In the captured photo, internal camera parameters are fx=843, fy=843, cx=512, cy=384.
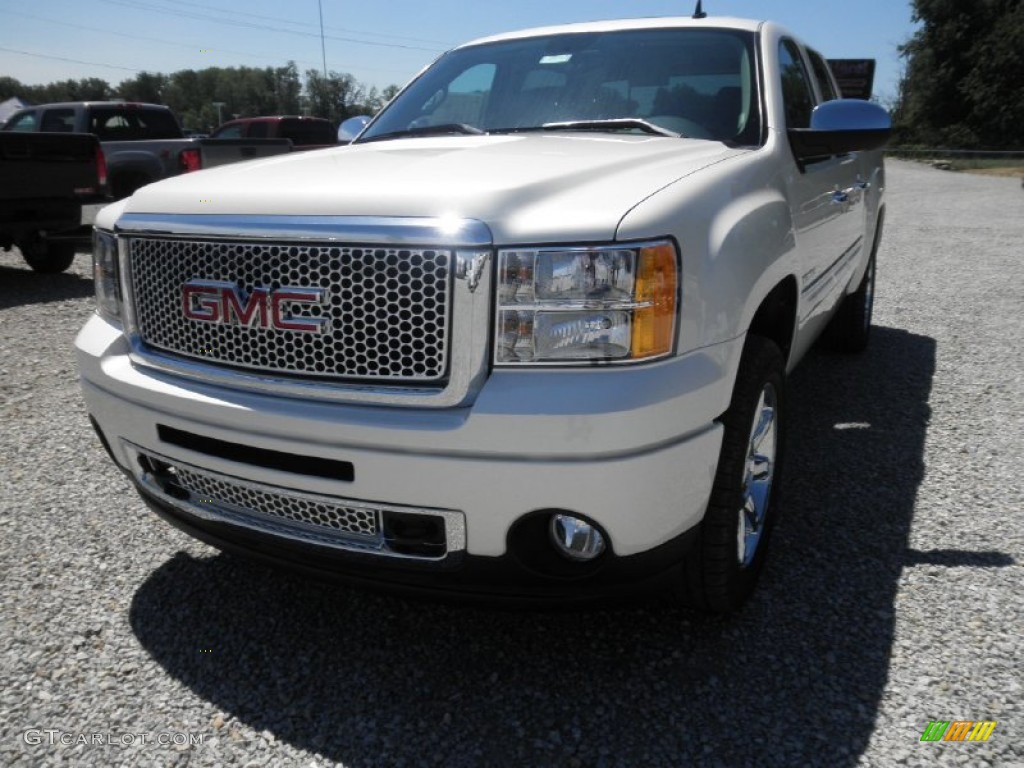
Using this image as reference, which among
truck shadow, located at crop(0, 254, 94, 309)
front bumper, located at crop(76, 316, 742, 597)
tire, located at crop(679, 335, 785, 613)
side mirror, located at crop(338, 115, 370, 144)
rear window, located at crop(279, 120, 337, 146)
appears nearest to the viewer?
front bumper, located at crop(76, 316, 742, 597)

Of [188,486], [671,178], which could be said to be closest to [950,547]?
[671,178]

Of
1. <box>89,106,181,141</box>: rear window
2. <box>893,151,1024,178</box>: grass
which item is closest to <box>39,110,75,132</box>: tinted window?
<box>89,106,181,141</box>: rear window

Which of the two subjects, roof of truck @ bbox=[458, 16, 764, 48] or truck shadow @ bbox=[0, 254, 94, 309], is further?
truck shadow @ bbox=[0, 254, 94, 309]

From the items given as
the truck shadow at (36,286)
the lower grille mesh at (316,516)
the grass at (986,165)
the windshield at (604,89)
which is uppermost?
the windshield at (604,89)

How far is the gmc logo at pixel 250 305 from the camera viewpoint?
78.2 inches

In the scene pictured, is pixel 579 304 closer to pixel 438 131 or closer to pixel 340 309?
pixel 340 309

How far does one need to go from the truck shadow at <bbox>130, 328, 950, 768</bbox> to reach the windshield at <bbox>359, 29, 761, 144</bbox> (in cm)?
155

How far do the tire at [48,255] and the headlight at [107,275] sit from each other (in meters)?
6.93

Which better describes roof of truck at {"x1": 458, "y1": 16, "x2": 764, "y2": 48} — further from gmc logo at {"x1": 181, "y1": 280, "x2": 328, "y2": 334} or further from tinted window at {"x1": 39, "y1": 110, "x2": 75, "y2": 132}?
tinted window at {"x1": 39, "y1": 110, "x2": 75, "y2": 132}

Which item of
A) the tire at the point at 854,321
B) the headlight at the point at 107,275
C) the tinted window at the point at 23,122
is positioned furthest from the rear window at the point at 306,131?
the headlight at the point at 107,275

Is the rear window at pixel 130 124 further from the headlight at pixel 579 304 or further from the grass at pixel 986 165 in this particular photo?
the grass at pixel 986 165

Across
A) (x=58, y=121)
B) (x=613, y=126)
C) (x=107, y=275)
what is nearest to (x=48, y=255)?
(x=58, y=121)

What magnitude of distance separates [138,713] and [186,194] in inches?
53.3

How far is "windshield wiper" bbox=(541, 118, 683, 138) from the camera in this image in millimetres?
2945
